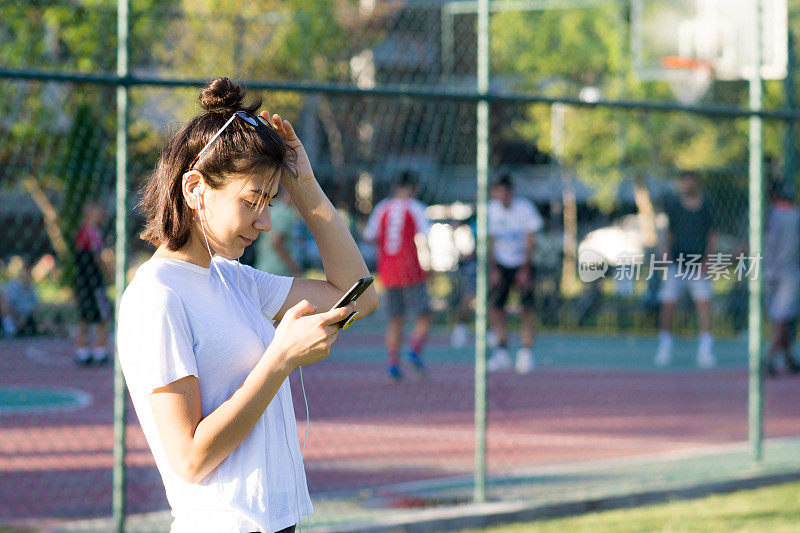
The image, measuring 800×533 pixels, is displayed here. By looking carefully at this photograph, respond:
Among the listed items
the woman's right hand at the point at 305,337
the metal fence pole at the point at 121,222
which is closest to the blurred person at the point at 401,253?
the metal fence pole at the point at 121,222

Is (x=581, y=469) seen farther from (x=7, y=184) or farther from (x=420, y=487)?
(x=7, y=184)

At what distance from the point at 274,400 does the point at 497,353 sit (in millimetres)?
10132

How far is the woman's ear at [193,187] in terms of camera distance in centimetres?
232

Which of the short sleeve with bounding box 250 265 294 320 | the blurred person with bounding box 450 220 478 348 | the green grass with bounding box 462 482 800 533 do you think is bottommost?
the green grass with bounding box 462 482 800 533

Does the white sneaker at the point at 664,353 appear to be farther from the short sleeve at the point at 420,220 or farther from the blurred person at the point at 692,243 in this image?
the short sleeve at the point at 420,220

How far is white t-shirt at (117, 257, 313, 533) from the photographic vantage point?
2.21 metres

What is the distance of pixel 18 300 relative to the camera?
10773 mm

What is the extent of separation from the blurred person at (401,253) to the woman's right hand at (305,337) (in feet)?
→ 27.6

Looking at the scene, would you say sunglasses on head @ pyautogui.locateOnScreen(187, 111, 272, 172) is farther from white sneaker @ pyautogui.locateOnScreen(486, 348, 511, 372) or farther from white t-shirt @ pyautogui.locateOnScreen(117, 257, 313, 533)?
white sneaker @ pyautogui.locateOnScreen(486, 348, 511, 372)

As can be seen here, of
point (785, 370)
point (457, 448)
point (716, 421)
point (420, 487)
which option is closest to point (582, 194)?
point (785, 370)

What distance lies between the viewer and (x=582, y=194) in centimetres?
1936

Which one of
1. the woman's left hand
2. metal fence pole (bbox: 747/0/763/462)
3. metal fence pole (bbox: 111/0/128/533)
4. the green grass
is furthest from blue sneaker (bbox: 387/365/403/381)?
the woman's left hand

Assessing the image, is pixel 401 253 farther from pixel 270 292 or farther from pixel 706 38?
pixel 270 292

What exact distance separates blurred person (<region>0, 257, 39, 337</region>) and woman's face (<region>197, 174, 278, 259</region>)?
335 inches
